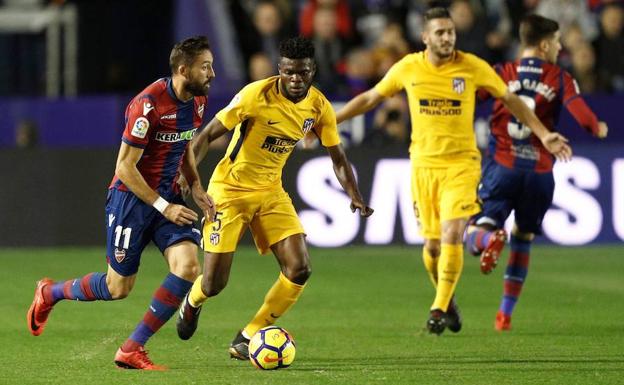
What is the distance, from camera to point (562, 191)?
15.7 meters

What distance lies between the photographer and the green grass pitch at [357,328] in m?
7.93

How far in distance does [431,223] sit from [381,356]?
1620 millimetres

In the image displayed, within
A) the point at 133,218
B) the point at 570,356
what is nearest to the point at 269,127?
the point at 133,218

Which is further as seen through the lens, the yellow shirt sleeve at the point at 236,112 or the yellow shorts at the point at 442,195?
the yellow shorts at the point at 442,195

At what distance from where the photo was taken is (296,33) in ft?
60.7

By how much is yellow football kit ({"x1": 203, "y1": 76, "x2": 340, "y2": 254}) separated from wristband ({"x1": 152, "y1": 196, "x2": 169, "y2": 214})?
2.61ft

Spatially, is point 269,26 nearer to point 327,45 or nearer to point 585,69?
point 327,45

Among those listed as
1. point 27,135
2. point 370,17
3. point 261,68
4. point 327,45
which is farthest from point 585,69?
point 27,135

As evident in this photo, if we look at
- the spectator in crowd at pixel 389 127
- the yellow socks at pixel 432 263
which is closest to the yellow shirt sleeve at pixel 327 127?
the yellow socks at pixel 432 263

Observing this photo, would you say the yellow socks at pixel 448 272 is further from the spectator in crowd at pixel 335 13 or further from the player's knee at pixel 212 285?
the spectator in crowd at pixel 335 13

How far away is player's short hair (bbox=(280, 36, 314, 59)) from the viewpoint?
822cm

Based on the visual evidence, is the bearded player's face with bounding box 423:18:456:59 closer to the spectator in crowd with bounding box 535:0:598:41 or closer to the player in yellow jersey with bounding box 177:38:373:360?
the player in yellow jersey with bounding box 177:38:373:360

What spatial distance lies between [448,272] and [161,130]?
8.32 feet

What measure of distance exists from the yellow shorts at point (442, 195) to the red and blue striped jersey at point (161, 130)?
219 cm
